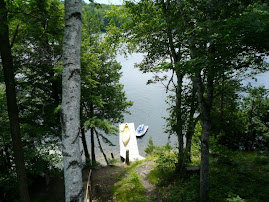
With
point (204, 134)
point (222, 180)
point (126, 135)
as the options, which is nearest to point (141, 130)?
point (126, 135)

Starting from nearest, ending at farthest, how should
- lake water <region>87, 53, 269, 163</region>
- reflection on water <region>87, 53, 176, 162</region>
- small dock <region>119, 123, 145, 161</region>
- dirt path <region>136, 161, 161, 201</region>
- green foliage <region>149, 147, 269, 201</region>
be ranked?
1. green foliage <region>149, 147, 269, 201</region>
2. dirt path <region>136, 161, 161, 201</region>
3. small dock <region>119, 123, 145, 161</region>
4. lake water <region>87, 53, 269, 163</region>
5. reflection on water <region>87, 53, 176, 162</region>

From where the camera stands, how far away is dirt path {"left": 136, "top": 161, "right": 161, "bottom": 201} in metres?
7.27

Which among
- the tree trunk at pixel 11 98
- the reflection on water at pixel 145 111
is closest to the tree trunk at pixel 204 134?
the tree trunk at pixel 11 98

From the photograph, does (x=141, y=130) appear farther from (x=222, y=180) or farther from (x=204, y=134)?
(x=204, y=134)

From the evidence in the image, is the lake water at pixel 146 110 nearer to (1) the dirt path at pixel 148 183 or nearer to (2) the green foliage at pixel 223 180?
(1) the dirt path at pixel 148 183

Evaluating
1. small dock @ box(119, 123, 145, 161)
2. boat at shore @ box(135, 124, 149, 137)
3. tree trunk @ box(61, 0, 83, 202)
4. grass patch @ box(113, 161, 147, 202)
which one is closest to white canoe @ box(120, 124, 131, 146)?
small dock @ box(119, 123, 145, 161)

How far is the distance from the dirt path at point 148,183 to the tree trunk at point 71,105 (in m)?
5.97

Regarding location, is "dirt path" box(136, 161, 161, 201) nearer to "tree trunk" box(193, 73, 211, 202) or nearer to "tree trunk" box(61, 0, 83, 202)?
"tree trunk" box(193, 73, 211, 202)

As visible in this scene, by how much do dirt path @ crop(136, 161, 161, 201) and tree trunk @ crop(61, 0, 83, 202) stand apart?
19.6ft

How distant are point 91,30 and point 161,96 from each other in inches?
751

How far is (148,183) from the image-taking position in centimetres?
852

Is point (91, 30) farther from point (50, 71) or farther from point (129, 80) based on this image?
point (129, 80)

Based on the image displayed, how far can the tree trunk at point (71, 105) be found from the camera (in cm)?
198

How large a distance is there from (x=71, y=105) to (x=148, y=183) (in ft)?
24.9
